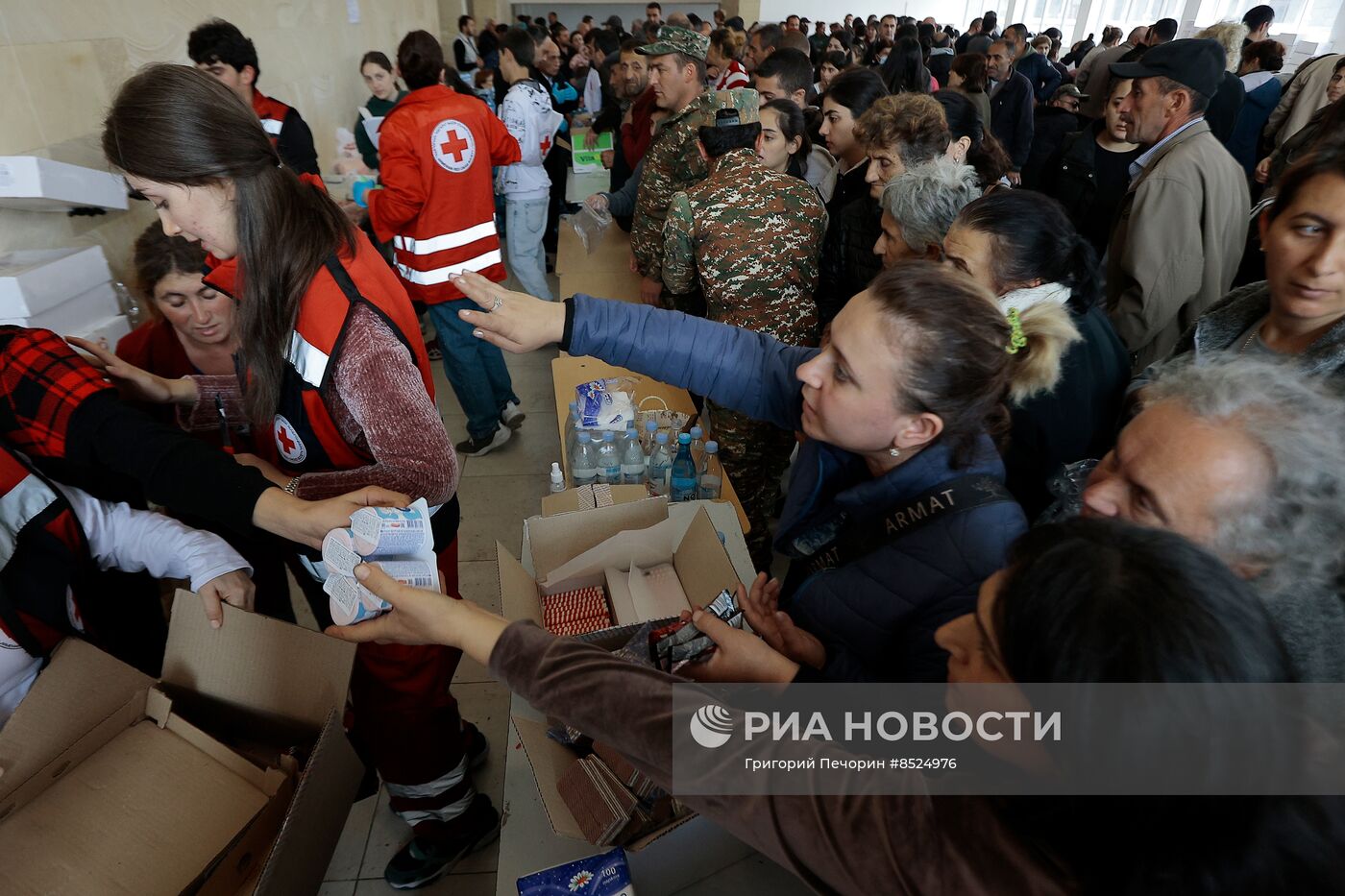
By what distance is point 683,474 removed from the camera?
2299 millimetres

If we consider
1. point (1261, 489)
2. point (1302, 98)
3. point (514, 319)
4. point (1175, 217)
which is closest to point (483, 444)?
point (514, 319)

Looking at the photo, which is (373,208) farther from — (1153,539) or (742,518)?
(1153,539)

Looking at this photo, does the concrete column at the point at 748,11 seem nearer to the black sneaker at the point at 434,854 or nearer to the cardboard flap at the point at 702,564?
the cardboard flap at the point at 702,564

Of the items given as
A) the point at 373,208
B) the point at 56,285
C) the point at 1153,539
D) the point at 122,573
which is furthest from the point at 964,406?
the point at 373,208

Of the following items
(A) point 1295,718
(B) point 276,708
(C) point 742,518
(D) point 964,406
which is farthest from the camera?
(C) point 742,518

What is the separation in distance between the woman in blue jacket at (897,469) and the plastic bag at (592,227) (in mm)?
3189

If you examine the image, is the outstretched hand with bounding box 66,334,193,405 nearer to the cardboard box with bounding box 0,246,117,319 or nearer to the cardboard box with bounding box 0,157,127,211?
the cardboard box with bounding box 0,246,117,319

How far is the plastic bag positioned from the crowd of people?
1965 mm

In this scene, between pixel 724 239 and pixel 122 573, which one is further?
pixel 724 239

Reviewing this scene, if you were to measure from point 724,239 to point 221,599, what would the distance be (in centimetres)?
196

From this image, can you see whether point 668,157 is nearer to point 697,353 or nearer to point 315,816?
point 697,353

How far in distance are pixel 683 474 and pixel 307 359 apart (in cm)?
128

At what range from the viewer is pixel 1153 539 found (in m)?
0.66

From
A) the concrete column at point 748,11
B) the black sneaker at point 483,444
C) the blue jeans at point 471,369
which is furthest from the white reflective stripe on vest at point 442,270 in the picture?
the concrete column at point 748,11
